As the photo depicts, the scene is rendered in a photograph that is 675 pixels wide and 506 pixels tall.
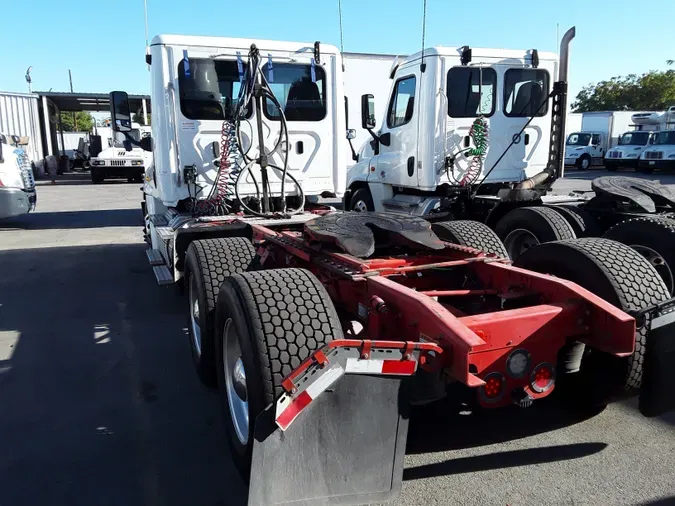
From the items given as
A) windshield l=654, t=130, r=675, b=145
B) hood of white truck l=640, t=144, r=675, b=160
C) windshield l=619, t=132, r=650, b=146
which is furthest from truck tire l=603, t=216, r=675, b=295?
windshield l=619, t=132, r=650, b=146

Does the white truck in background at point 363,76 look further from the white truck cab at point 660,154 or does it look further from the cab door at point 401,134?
the white truck cab at point 660,154

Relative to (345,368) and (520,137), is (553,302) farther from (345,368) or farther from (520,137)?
(520,137)

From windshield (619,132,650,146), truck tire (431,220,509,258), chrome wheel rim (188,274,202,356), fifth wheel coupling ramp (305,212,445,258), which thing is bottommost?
chrome wheel rim (188,274,202,356)

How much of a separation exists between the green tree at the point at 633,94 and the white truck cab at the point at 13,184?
4873 centimetres

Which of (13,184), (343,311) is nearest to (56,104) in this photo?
(13,184)

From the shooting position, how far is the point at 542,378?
269cm

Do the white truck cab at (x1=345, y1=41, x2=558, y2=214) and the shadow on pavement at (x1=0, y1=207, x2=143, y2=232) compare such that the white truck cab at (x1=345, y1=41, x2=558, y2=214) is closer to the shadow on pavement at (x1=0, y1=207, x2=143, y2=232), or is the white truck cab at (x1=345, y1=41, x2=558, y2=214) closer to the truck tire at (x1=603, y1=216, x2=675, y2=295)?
the truck tire at (x1=603, y1=216, x2=675, y2=295)

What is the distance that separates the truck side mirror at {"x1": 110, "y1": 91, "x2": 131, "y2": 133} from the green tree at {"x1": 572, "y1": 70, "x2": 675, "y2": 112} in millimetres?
50126

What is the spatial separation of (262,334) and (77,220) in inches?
497

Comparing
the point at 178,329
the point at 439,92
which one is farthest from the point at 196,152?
the point at 439,92

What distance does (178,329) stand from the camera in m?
5.43

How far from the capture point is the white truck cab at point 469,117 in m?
7.53

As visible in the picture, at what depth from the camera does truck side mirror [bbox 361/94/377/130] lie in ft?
27.1

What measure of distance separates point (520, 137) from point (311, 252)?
5148mm
